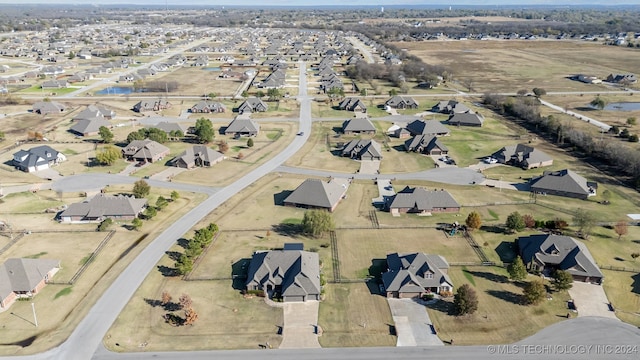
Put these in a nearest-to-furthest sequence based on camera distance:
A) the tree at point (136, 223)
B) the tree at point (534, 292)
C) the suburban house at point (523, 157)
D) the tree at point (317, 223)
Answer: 1. the tree at point (534, 292)
2. the tree at point (317, 223)
3. the tree at point (136, 223)
4. the suburban house at point (523, 157)

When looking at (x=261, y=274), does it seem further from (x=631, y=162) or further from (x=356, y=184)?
(x=631, y=162)

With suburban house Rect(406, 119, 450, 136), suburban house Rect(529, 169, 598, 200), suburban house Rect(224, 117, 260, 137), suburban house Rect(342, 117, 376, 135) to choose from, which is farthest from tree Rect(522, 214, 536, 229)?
suburban house Rect(224, 117, 260, 137)

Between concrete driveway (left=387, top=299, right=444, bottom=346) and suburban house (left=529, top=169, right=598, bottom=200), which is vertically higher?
suburban house (left=529, top=169, right=598, bottom=200)

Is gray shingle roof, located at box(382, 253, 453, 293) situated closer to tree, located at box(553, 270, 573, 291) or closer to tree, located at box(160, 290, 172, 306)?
tree, located at box(553, 270, 573, 291)

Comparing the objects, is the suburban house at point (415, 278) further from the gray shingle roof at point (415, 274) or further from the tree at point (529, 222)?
the tree at point (529, 222)

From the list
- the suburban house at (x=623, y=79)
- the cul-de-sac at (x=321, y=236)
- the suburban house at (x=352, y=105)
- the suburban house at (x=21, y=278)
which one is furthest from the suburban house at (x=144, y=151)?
the suburban house at (x=623, y=79)

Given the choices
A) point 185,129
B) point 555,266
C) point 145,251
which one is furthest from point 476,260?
point 185,129

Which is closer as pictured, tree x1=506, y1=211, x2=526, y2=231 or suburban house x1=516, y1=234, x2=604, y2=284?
suburban house x1=516, y1=234, x2=604, y2=284
